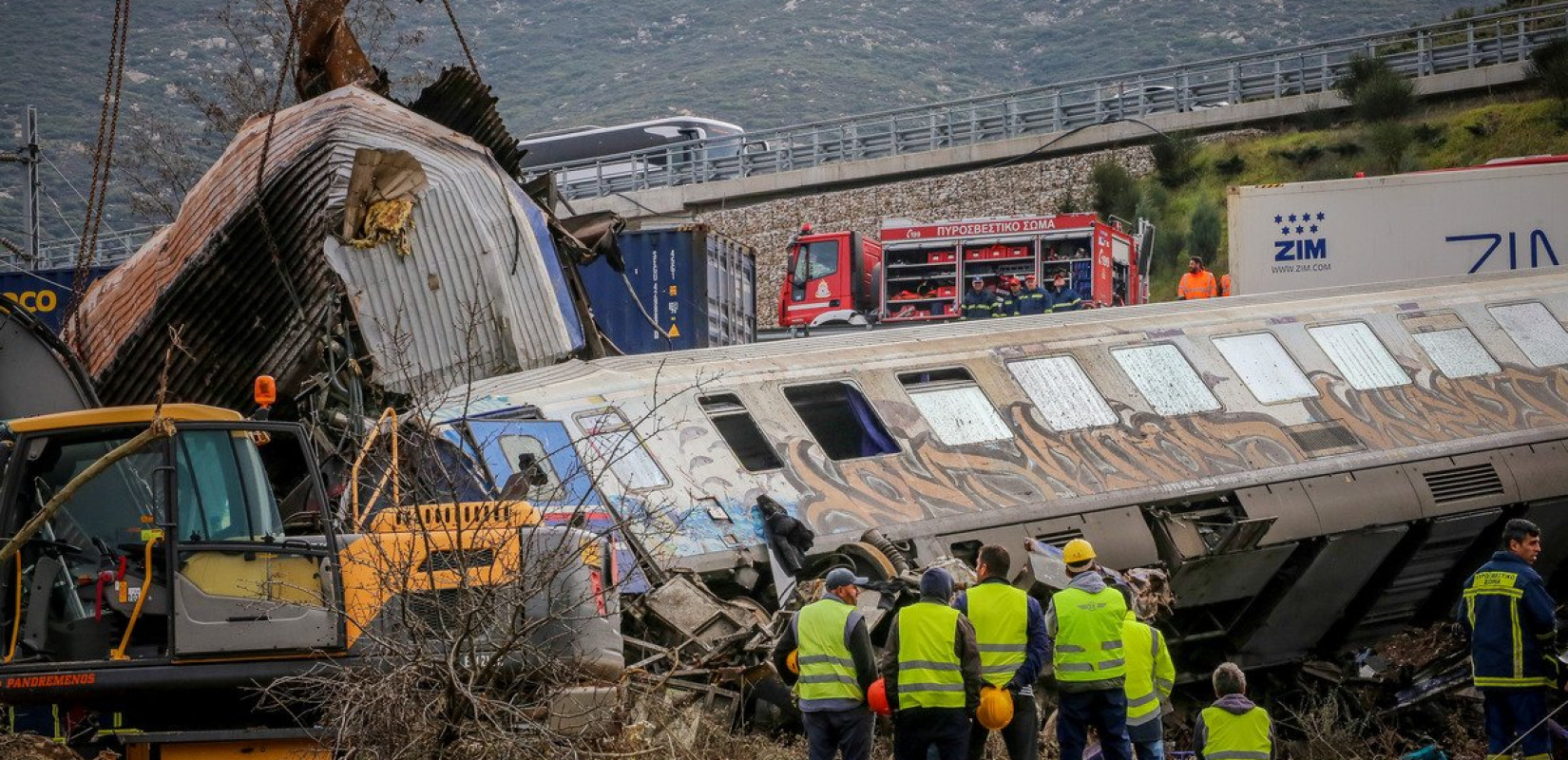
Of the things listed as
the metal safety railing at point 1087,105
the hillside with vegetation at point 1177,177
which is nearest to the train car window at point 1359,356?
the hillside with vegetation at point 1177,177

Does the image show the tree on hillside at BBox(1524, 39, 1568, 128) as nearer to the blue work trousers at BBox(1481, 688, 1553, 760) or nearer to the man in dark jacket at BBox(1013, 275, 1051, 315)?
the man in dark jacket at BBox(1013, 275, 1051, 315)

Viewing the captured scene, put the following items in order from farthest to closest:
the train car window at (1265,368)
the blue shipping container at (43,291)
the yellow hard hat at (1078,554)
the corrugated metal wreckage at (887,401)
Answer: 1. the blue shipping container at (43,291)
2. the train car window at (1265,368)
3. the corrugated metal wreckage at (887,401)
4. the yellow hard hat at (1078,554)

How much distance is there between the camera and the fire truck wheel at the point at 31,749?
787cm

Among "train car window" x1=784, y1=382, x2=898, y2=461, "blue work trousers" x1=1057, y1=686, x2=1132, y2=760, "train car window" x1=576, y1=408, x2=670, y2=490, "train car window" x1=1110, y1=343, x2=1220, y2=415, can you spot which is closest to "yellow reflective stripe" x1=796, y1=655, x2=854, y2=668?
"blue work trousers" x1=1057, y1=686, x2=1132, y2=760

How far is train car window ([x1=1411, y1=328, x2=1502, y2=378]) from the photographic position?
57.5ft

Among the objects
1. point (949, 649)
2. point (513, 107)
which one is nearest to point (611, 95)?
point (513, 107)

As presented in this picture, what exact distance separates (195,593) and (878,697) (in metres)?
3.56

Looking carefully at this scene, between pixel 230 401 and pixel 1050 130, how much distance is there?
1247 inches

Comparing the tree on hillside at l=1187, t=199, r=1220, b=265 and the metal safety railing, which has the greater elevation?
the metal safety railing

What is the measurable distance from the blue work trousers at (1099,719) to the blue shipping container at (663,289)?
15.6 metres

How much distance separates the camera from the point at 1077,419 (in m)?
15.4

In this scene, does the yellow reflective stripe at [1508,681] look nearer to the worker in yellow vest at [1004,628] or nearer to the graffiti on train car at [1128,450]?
the worker in yellow vest at [1004,628]

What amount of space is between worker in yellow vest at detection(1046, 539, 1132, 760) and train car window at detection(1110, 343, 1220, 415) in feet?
19.3

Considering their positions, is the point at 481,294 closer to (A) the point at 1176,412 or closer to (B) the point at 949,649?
(A) the point at 1176,412
